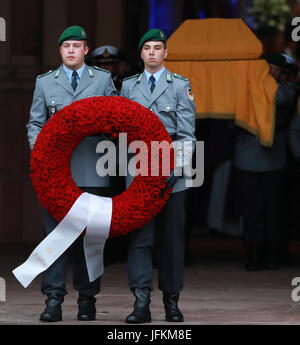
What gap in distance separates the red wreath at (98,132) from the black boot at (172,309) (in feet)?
1.99

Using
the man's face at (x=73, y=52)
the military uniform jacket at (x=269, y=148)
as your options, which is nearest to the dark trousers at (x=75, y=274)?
the man's face at (x=73, y=52)

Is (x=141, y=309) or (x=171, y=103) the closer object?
(x=141, y=309)

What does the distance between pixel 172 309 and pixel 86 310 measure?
57 centimetres

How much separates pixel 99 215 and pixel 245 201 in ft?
12.0

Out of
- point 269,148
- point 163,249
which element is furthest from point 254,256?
point 163,249

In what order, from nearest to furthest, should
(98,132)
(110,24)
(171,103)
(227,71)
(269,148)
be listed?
(98,132) → (171,103) → (227,71) → (269,148) → (110,24)

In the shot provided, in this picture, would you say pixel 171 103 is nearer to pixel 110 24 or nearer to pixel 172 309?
pixel 172 309

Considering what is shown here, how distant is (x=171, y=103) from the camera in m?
7.36

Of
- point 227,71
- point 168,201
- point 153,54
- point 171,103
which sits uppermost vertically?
point 153,54

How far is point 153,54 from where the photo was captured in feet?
24.1

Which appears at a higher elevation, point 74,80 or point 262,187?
point 74,80

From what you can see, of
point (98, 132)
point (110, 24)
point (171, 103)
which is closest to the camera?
point (98, 132)

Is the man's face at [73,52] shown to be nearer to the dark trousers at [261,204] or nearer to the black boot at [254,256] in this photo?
the dark trousers at [261,204]

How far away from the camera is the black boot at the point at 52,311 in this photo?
7.23 meters
